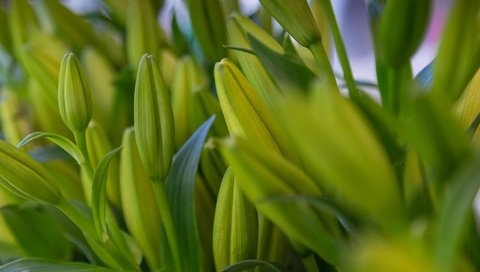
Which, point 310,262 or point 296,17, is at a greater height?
point 296,17

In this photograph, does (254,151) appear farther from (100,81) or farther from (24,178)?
(100,81)

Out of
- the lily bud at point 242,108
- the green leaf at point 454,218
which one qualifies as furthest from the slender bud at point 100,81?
the green leaf at point 454,218

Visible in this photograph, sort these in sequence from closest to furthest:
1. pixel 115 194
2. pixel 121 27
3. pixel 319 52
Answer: pixel 319 52 → pixel 115 194 → pixel 121 27

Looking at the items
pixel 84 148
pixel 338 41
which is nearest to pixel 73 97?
pixel 84 148

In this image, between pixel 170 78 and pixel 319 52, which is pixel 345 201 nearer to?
pixel 319 52

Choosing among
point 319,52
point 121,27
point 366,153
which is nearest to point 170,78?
point 121,27

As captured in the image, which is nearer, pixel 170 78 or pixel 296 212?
pixel 296 212


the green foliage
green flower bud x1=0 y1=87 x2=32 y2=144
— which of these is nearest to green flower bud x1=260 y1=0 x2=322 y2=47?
the green foliage
